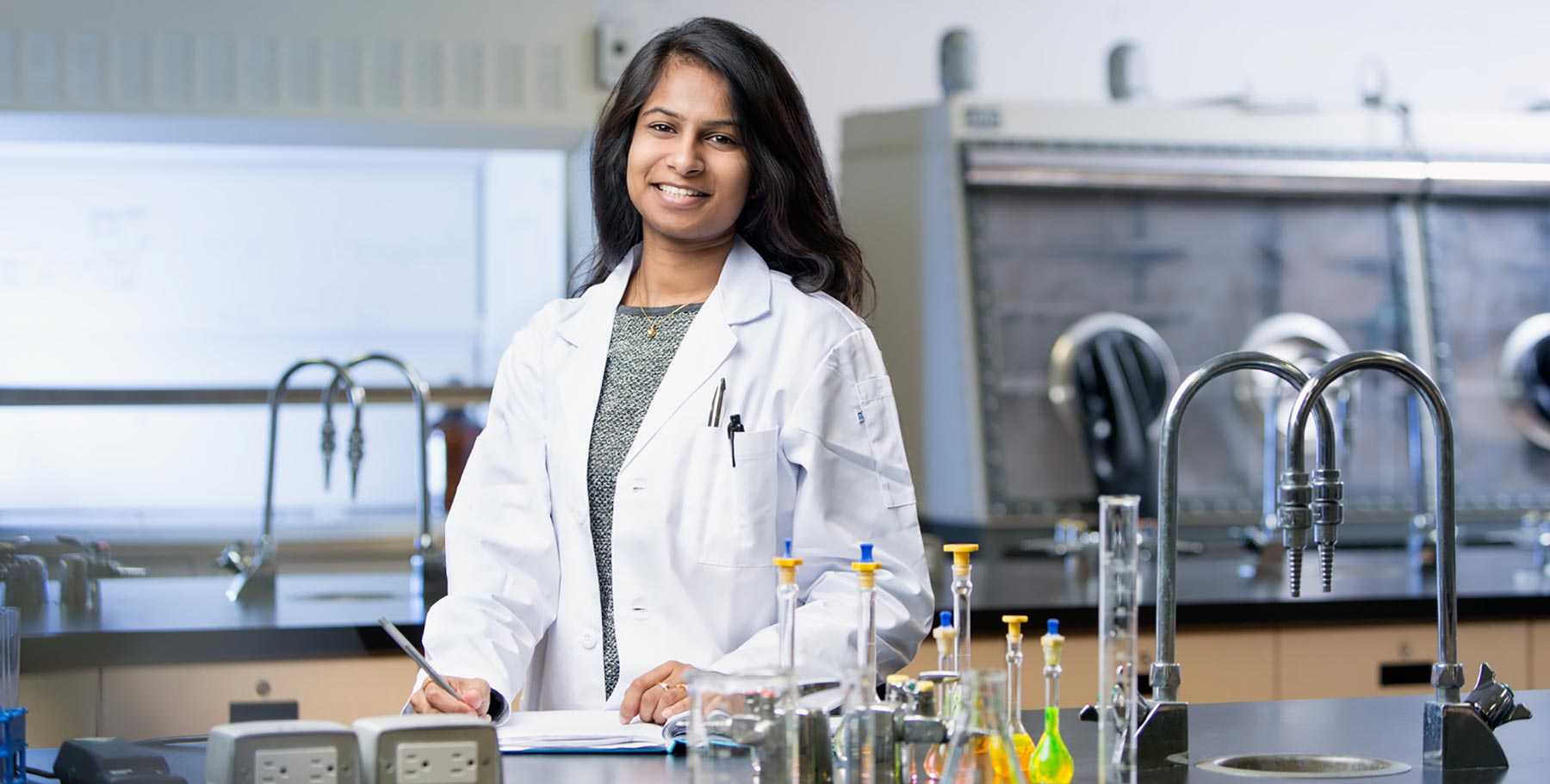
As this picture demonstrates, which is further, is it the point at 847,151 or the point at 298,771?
the point at 847,151

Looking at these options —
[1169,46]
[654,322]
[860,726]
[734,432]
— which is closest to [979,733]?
[860,726]

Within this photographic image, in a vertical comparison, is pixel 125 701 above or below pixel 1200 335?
below

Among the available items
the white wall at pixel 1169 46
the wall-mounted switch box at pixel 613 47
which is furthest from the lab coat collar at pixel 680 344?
the white wall at pixel 1169 46

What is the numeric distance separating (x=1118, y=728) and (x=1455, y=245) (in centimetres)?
296

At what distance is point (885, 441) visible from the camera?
5.47 feet

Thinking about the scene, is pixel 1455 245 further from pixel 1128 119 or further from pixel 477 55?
pixel 477 55

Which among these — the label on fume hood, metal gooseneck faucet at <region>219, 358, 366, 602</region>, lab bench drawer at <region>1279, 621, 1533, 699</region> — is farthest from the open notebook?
the label on fume hood

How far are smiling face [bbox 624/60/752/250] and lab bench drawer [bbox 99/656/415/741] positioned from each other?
98cm

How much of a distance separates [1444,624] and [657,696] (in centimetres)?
73

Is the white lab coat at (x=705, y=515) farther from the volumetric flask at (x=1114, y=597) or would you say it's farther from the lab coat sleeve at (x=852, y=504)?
the volumetric flask at (x=1114, y=597)

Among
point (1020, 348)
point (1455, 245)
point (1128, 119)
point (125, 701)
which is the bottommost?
point (125, 701)

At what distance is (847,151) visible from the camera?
3.68 metres

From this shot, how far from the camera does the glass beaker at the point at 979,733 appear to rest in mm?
1090

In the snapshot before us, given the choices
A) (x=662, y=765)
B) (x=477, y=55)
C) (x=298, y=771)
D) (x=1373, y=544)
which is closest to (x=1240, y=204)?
(x=1373, y=544)
